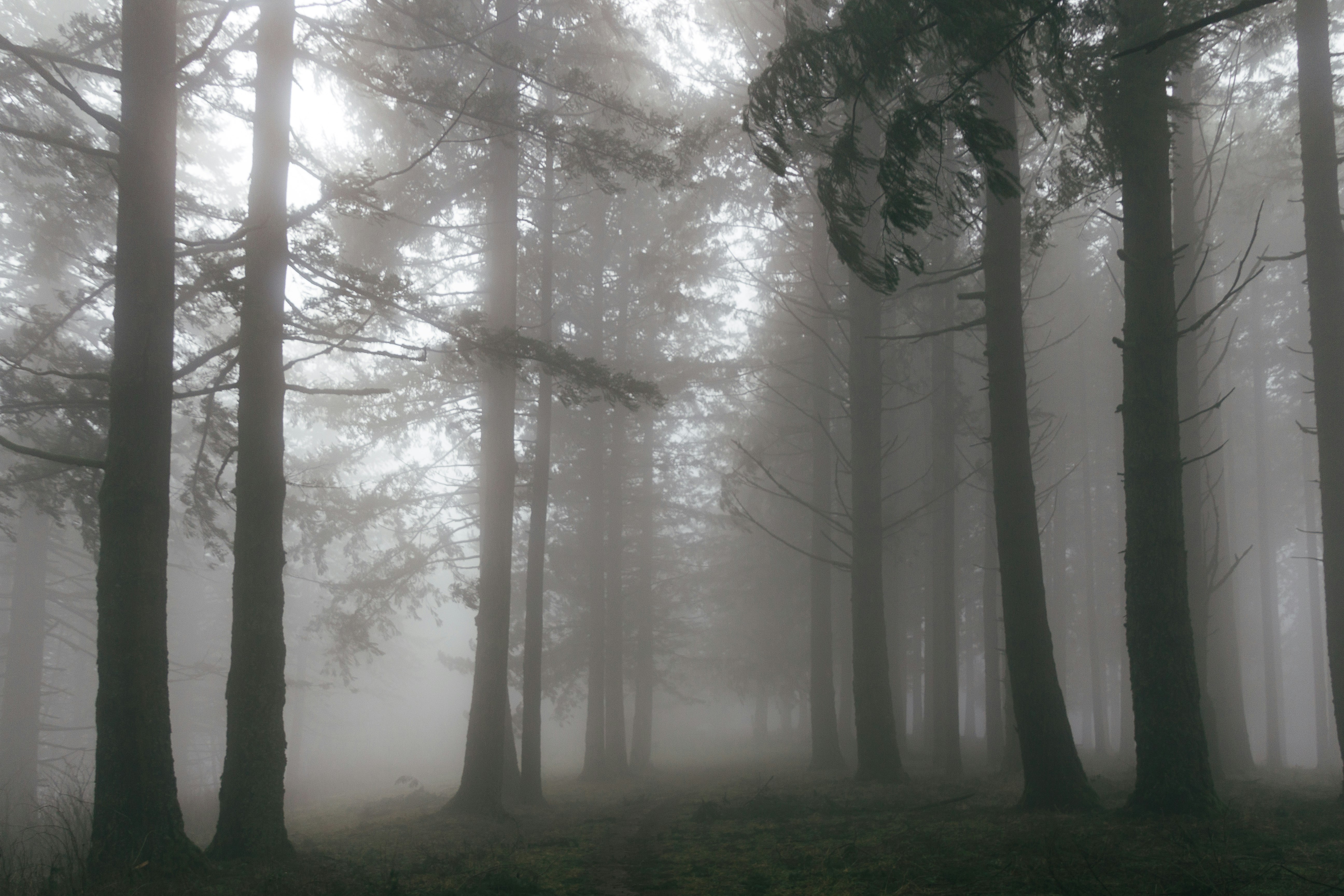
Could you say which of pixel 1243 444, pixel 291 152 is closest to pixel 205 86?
pixel 291 152

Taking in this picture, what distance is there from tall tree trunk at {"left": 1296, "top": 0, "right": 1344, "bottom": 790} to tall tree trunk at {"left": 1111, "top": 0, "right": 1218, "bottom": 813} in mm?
2467

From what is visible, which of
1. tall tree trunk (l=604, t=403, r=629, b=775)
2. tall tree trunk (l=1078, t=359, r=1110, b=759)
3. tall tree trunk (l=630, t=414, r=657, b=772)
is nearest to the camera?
tall tree trunk (l=604, t=403, r=629, b=775)

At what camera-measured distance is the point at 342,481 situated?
2069 centimetres

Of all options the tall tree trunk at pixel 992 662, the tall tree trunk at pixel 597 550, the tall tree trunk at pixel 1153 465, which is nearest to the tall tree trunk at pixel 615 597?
the tall tree trunk at pixel 597 550

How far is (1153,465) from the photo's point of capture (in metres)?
7.91

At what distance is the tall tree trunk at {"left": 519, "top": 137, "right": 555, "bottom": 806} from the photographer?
1530 cm

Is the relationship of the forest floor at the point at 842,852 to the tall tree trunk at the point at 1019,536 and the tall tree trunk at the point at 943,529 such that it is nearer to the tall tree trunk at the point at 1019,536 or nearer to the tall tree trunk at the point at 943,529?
the tall tree trunk at the point at 1019,536

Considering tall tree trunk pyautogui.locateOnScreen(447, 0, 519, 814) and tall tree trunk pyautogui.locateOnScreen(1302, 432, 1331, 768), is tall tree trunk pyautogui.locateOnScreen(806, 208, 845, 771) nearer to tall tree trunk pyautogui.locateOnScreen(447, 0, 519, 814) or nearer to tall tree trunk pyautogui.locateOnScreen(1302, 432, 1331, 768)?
tall tree trunk pyautogui.locateOnScreen(447, 0, 519, 814)

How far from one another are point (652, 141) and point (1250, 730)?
47958 millimetres

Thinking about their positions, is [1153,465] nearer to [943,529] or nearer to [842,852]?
[842,852]

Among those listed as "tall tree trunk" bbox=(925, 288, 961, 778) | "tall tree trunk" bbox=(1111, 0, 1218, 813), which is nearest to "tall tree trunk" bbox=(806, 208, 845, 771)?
"tall tree trunk" bbox=(925, 288, 961, 778)

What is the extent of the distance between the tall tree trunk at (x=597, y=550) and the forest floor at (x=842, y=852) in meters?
8.47

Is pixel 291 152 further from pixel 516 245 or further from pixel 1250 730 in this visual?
pixel 1250 730

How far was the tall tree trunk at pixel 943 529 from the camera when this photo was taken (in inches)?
668
